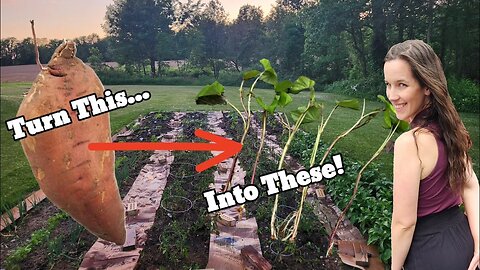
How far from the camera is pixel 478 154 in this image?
86.2 inches

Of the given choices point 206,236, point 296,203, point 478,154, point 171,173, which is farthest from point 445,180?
point 478,154

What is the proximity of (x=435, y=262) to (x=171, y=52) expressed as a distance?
1238 mm

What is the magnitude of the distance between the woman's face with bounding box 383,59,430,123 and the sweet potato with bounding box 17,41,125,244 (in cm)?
58

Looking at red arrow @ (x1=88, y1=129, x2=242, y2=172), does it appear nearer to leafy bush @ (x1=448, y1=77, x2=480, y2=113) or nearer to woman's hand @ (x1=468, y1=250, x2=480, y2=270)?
woman's hand @ (x1=468, y1=250, x2=480, y2=270)

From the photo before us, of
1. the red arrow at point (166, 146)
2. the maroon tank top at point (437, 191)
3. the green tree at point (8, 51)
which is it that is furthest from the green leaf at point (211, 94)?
the green tree at point (8, 51)

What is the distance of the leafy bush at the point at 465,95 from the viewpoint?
1.98 meters

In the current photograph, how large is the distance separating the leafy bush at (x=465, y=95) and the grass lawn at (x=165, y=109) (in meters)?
0.05

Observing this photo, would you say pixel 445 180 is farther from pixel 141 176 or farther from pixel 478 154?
pixel 478 154

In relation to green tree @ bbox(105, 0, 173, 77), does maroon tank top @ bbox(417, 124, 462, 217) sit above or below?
below

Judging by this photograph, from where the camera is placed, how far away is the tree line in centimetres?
145

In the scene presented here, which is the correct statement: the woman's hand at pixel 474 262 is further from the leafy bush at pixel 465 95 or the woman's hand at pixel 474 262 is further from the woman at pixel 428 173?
the leafy bush at pixel 465 95

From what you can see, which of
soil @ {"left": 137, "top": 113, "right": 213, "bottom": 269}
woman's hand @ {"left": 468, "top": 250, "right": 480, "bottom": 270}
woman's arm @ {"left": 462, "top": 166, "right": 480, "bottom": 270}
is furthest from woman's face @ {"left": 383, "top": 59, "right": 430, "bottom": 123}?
soil @ {"left": 137, "top": 113, "right": 213, "bottom": 269}

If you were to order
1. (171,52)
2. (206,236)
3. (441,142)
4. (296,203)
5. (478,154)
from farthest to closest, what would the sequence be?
(478,154)
(296,203)
(171,52)
(206,236)
(441,142)

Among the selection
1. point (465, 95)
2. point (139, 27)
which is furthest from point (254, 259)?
point (465, 95)
